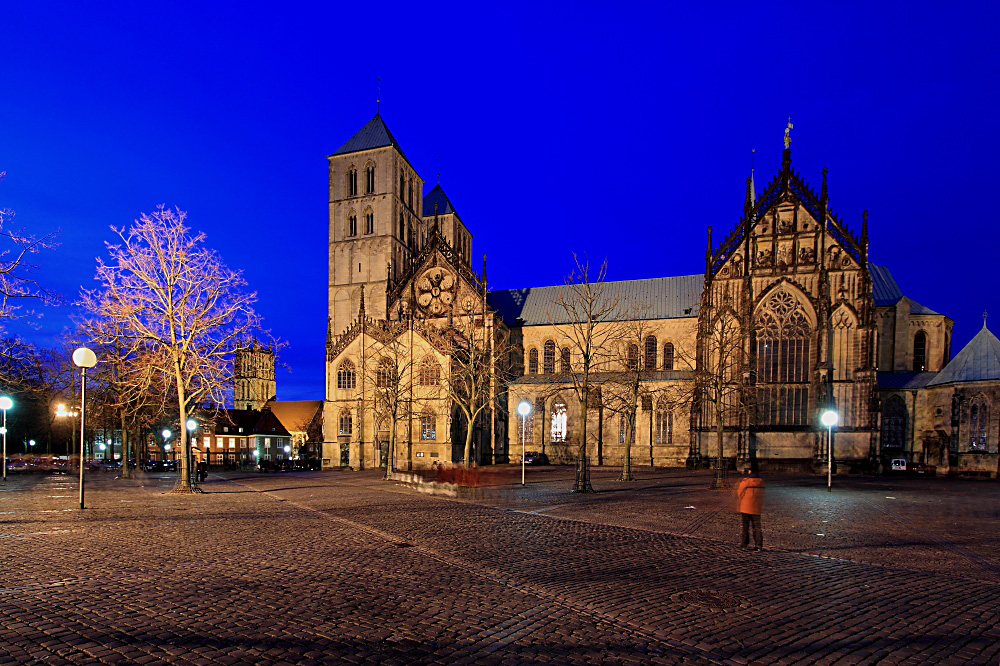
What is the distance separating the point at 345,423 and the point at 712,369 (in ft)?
103

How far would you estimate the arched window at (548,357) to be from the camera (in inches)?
2219

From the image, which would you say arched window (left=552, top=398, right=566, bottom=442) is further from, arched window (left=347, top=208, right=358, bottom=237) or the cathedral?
arched window (left=347, top=208, right=358, bottom=237)

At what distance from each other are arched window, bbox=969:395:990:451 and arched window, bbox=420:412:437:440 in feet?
128

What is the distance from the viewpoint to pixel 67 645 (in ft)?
20.6

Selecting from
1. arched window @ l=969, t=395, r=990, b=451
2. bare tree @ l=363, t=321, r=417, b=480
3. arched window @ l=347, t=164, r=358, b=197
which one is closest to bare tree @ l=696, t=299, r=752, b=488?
arched window @ l=969, t=395, r=990, b=451

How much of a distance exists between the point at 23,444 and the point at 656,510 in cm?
7117

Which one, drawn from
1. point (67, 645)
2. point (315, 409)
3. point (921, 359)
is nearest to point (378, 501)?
point (67, 645)

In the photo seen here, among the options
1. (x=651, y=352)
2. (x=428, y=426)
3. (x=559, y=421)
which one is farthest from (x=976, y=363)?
(x=428, y=426)

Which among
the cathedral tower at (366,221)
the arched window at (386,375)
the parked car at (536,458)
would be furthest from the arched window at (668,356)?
the cathedral tower at (366,221)

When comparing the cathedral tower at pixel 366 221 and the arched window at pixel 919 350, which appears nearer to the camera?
the arched window at pixel 919 350

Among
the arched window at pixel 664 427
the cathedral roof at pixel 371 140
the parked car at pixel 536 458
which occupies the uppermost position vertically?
the cathedral roof at pixel 371 140

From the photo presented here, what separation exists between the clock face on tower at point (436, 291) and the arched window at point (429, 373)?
6.97 metres

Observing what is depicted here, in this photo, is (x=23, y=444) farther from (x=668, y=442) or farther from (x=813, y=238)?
(x=813, y=238)

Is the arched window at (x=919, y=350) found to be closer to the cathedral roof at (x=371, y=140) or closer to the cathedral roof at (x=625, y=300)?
the cathedral roof at (x=625, y=300)
